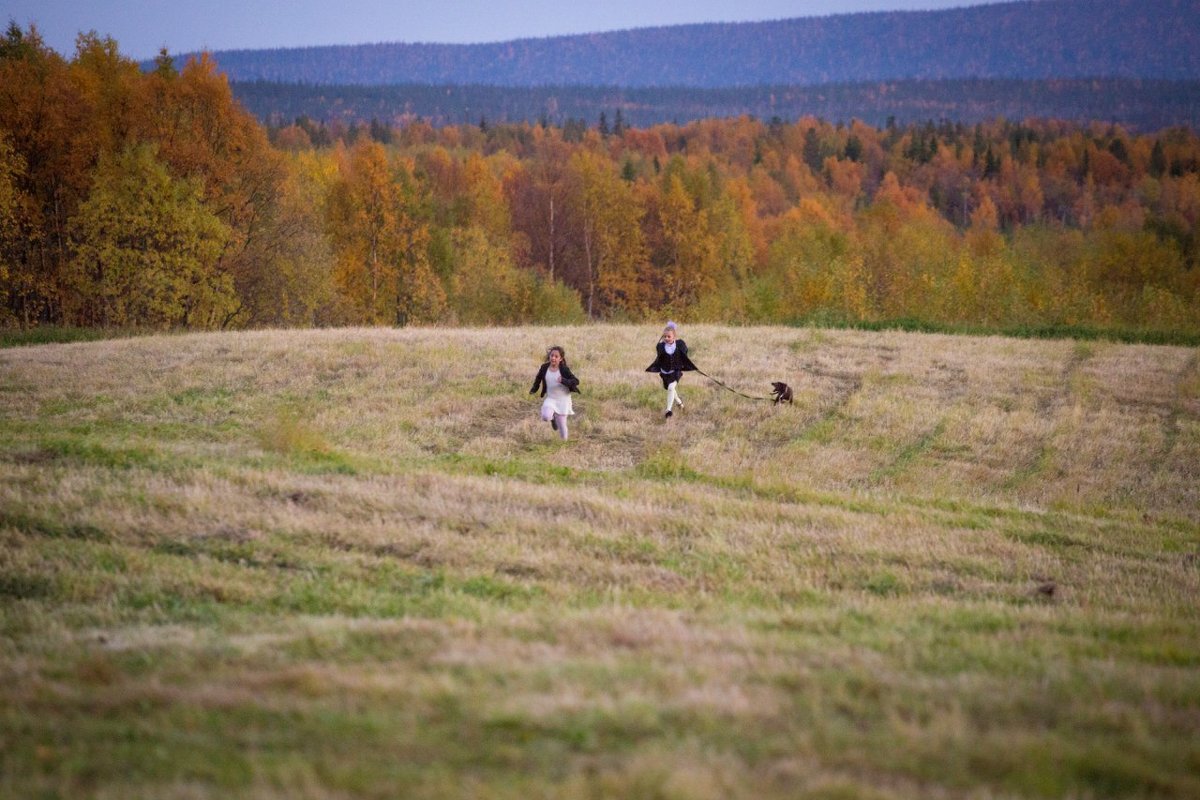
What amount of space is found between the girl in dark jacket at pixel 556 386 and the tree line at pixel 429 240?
2407 cm

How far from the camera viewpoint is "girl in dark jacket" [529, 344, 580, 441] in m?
17.9

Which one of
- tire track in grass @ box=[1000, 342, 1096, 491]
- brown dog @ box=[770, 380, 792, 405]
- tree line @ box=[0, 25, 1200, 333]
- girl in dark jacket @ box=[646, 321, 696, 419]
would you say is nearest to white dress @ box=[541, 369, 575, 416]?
girl in dark jacket @ box=[646, 321, 696, 419]

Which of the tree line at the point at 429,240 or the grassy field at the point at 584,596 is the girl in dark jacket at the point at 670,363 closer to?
the grassy field at the point at 584,596

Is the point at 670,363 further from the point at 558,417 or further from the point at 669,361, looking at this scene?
the point at 558,417

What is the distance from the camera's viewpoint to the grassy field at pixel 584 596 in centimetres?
500

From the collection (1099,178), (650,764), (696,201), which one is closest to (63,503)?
(650,764)

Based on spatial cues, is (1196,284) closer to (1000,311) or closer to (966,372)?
(1000,311)

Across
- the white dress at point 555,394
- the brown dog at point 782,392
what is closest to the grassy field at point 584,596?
the brown dog at point 782,392

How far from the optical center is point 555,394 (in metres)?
18.1

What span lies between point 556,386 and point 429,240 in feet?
131

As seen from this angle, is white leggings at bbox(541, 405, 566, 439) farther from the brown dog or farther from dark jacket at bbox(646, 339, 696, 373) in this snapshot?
the brown dog

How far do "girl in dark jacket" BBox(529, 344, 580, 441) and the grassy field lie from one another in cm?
64

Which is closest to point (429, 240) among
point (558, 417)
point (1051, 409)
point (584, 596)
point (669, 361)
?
point (669, 361)

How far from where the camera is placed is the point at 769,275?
65625 mm
